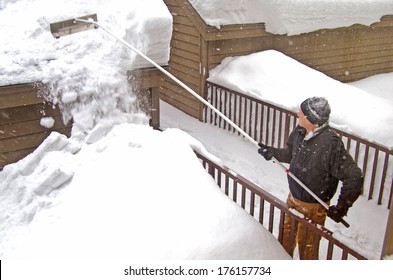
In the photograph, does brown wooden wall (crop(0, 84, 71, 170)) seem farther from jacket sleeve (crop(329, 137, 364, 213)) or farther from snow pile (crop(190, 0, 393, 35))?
snow pile (crop(190, 0, 393, 35))

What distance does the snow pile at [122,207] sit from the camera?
3.40m

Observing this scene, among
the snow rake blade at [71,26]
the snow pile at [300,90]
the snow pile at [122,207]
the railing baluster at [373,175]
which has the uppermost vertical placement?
the snow rake blade at [71,26]

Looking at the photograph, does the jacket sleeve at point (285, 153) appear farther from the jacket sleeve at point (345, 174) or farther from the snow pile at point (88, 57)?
the snow pile at point (88, 57)

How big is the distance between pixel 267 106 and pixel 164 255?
4485 mm

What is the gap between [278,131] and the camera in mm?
7070

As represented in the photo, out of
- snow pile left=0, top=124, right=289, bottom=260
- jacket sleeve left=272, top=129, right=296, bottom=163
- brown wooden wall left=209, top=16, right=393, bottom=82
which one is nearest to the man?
jacket sleeve left=272, top=129, right=296, bottom=163

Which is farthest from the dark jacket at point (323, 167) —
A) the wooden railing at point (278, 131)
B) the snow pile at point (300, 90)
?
the snow pile at point (300, 90)

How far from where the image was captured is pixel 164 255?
322 cm

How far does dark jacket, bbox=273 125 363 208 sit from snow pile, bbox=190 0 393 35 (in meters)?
4.55

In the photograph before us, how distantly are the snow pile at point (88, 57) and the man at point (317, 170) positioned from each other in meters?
2.60

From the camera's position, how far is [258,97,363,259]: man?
138 inches

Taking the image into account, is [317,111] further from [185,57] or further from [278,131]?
[185,57]

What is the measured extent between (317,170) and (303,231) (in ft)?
1.92

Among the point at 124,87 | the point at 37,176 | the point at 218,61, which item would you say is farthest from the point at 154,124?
the point at 218,61
